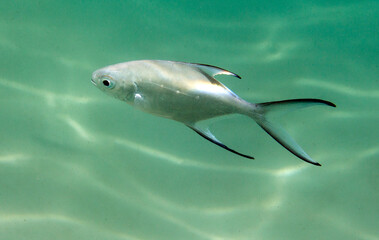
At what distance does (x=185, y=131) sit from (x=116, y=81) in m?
1.60

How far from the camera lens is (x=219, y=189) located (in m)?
2.83

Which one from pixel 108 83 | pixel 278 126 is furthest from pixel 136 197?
pixel 278 126

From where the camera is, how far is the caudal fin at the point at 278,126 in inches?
56.8

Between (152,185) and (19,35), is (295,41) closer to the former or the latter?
(152,185)

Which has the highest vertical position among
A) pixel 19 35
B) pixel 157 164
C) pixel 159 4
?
pixel 159 4

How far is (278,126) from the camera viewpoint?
1.56 m

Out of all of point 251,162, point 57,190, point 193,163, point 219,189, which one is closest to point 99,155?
point 57,190

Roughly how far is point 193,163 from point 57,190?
52.5 inches

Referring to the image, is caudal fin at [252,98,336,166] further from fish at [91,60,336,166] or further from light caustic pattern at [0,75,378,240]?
light caustic pattern at [0,75,378,240]

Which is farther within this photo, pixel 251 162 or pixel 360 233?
pixel 251 162

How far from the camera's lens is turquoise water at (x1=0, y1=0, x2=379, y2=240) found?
2.60 metres

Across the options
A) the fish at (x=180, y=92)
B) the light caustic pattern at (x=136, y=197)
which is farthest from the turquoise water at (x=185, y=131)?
the fish at (x=180, y=92)

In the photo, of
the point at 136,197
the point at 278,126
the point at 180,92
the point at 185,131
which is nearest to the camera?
the point at 278,126

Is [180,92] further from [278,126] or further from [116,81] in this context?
[278,126]
